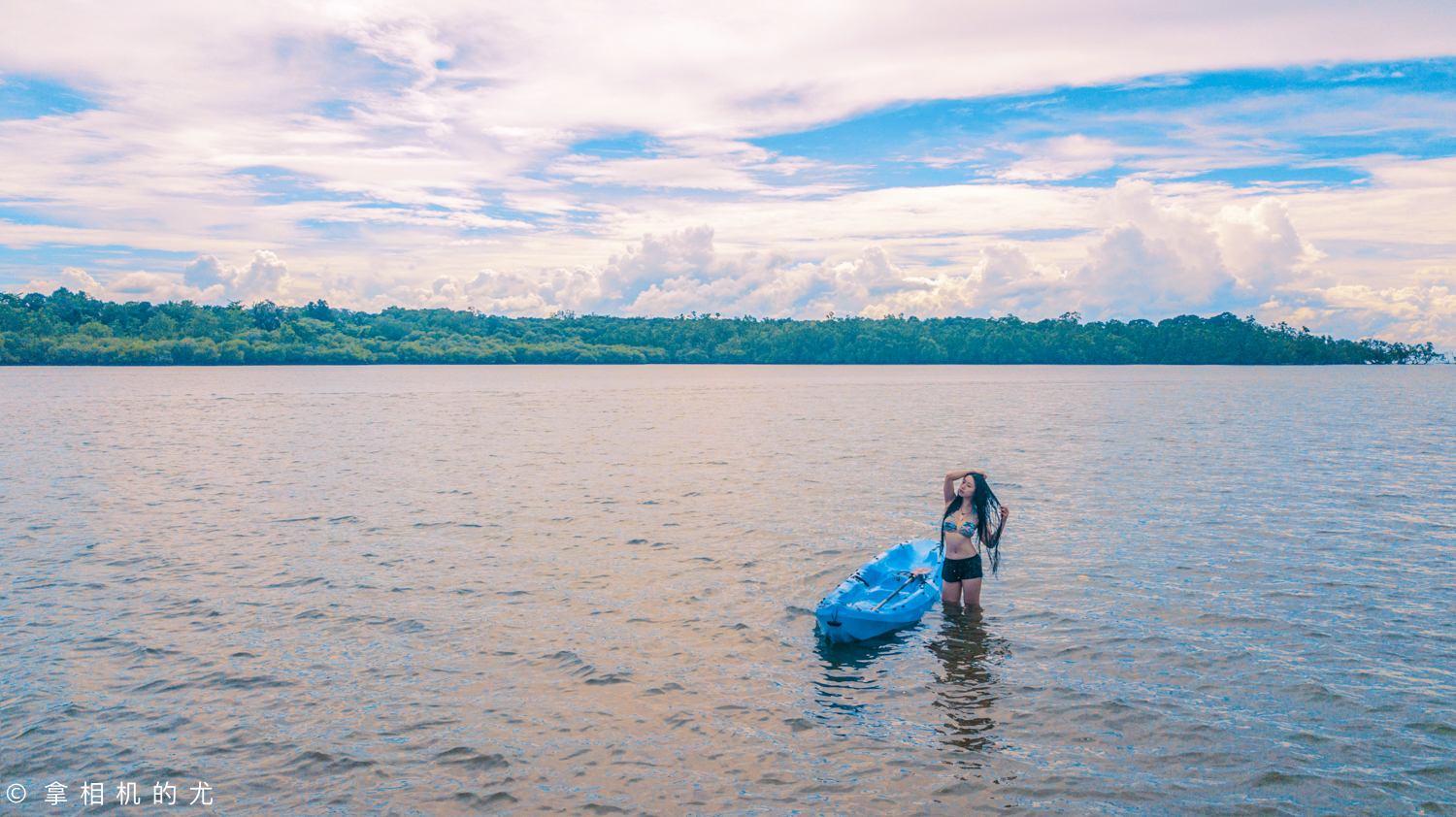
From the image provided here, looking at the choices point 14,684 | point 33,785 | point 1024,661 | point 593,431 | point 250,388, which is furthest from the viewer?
point 250,388

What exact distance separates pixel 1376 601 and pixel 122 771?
23.7m

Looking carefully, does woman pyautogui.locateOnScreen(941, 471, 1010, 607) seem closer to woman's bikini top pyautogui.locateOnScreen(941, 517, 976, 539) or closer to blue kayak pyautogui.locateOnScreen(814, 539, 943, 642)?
woman's bikini top pyautogui.locateOnScreen(941, 517, 976, 539)

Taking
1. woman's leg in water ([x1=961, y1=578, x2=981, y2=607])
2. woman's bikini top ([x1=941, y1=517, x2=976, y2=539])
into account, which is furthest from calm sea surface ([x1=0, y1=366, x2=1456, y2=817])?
woman's bikini top ([x1=941, y1=517, x2=976, y2=539])

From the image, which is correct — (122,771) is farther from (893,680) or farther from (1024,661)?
(1024,661)

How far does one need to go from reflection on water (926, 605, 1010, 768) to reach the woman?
0.44 metres

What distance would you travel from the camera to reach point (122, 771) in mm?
11344

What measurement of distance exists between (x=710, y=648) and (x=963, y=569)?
18.9 feet

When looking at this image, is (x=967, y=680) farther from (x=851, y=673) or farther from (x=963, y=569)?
(x=963, y=569)

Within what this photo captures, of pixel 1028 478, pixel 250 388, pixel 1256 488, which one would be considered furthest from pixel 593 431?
pixel 250 388

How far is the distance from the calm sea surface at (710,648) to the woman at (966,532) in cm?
63

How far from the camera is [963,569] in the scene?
17688 millimetres

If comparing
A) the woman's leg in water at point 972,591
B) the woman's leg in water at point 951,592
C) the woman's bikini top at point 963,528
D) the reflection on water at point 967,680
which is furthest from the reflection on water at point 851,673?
the woman's bikini top at point 963,528

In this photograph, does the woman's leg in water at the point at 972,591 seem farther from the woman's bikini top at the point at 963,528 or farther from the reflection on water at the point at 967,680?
the woman's bikini top at the point at 963,528

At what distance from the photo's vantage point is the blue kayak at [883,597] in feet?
52.6
